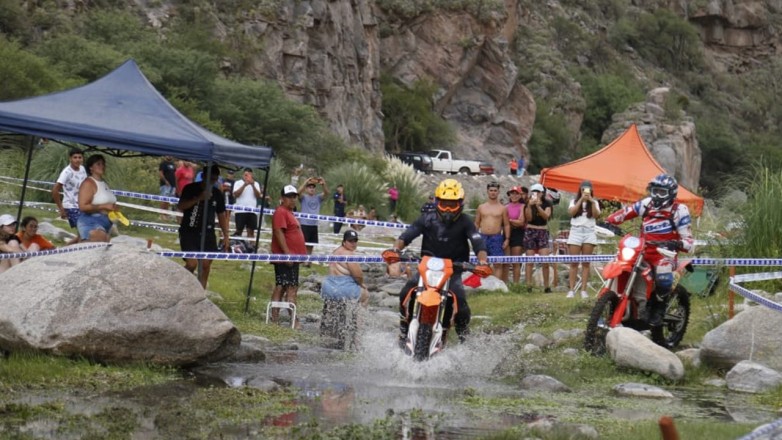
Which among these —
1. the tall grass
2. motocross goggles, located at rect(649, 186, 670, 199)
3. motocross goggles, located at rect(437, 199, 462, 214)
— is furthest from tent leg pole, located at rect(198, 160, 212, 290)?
the tall grass

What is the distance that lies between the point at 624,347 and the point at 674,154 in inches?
2727

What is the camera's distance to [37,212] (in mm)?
24047

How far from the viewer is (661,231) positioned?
13.2 m

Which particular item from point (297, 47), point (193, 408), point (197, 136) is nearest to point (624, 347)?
point (193, 408)

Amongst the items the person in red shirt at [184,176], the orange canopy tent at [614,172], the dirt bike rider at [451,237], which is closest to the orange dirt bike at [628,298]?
the dirt bike rider at [451,237]

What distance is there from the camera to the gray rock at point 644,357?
11.6 meters

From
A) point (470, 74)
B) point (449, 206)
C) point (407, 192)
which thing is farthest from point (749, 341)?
point (470, 74)

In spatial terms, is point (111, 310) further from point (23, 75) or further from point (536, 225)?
point (23, 75)

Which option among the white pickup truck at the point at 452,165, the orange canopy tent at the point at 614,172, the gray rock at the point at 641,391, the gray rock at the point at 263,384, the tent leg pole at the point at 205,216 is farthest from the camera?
the white pickup truck at the point at 452,165

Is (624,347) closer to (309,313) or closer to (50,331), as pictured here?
(50,331)

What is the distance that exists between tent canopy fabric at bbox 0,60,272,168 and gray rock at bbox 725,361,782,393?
6206mm

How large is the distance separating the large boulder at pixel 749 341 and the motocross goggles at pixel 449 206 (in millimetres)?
2639

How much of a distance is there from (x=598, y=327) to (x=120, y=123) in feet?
19.0

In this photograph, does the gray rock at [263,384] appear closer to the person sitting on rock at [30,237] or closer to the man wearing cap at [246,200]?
the person sitting on rock at [30,237]
